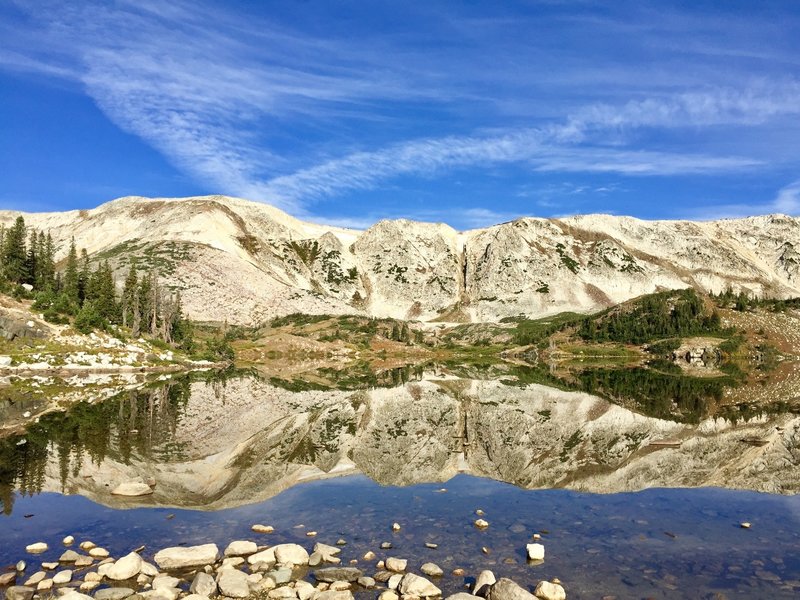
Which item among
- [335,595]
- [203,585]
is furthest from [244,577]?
[335,595]

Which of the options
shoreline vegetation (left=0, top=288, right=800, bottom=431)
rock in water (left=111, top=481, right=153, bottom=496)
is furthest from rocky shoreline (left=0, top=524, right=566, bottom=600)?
shoreline vegetation (left=0, top=288, right=800, bottom=431)

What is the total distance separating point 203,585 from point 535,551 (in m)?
9.83

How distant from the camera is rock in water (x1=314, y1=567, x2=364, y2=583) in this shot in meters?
16.2

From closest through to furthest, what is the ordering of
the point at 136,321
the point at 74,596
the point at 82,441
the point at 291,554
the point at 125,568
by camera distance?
1. the point at 74,596
2. the point at 125,568
3. the point at 291,554
4. the point at 82,441
5. the point at 136,321

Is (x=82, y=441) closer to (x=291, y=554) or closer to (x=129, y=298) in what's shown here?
(x=291, y=554)

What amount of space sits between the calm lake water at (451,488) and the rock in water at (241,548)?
5.63 ft

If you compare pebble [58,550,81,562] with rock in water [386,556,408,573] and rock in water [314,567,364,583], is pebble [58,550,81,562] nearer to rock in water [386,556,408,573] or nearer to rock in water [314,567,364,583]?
rock in water [314,567,364,583]

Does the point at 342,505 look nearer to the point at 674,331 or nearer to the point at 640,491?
the point at 640,491

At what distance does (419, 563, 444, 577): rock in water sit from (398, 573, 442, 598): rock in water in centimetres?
101

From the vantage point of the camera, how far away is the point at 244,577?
15.6 metres

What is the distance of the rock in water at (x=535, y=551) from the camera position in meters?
17.9

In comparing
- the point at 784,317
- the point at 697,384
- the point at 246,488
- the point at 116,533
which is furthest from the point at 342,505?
the point at 784,317

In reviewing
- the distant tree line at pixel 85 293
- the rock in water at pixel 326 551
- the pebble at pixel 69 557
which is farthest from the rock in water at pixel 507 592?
the distant tree line at pixel 85 293

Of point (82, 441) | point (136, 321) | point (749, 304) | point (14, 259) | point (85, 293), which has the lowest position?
point (82, 441)
